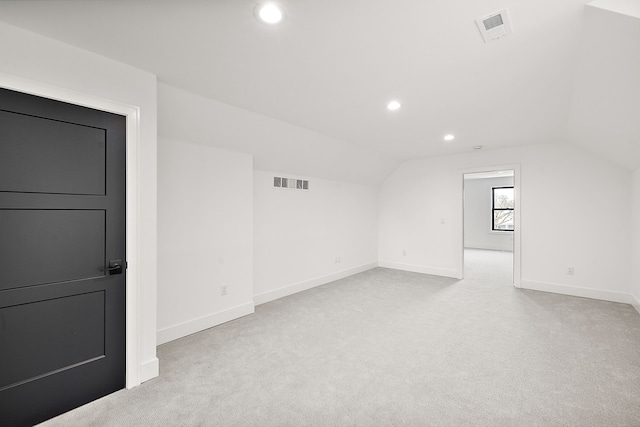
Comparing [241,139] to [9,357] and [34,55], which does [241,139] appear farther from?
[9,357]

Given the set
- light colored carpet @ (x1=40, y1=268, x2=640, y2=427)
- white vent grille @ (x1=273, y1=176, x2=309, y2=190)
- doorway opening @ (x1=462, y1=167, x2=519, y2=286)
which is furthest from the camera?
doorway opening @ (x1=462, y1=167, x2=519, y2=286)

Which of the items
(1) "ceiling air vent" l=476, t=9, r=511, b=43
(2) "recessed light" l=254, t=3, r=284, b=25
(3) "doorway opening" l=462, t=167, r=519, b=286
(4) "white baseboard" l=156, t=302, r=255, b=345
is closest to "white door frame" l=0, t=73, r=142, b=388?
(4) "white baseboard" l=156, t=302, r=255, b=345

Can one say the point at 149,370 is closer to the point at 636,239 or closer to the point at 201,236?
the point at 201,236

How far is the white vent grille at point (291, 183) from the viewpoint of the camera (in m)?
4.24

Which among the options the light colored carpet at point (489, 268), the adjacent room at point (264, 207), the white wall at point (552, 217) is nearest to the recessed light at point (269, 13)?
the adjacent room at point (264, 207)

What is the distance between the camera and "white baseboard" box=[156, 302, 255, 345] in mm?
2794

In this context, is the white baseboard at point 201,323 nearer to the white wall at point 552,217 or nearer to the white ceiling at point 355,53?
the white ceiling at point 355,53

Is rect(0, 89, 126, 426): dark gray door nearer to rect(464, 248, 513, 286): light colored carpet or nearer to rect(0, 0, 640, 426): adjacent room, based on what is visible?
rect(0, 0, 640, 426): adjacent room

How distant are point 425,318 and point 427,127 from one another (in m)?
2.53

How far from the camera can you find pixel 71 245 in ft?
6.24

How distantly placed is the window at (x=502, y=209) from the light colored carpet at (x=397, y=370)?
19.9 ft

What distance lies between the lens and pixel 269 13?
1549 millimetres

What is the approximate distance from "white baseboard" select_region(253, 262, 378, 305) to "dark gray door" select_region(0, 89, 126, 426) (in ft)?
6.59

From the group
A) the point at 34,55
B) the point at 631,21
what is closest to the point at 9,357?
the point at 34,55
